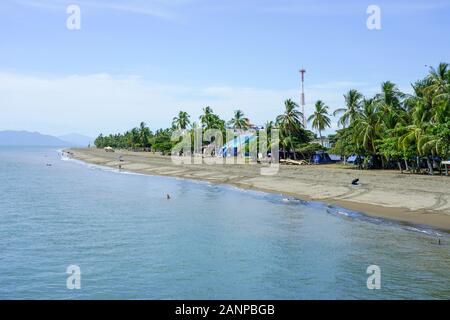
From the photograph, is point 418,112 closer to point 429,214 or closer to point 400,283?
point 429,214

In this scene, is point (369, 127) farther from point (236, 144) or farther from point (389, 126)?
point (236, 144)

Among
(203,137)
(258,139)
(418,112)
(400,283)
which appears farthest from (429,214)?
(203,137)

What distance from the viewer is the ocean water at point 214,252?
70.3ft

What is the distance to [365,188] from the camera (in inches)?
1996

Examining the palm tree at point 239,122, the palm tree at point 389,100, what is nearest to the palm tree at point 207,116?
the palm tree at point 239,122

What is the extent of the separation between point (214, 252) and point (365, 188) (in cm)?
2776

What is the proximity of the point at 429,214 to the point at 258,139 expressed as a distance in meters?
62.3

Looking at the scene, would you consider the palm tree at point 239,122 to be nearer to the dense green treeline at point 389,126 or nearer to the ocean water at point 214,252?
the dense green treeline at point 389,126

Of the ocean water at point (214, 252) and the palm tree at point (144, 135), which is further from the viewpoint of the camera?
the palm tree at point (144, 135)

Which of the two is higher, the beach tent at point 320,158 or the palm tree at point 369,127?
the palm tree at point 369,127

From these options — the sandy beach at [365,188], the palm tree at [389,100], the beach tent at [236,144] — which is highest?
the palm tree at [389,100]

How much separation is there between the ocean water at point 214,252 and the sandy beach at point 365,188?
2924mm

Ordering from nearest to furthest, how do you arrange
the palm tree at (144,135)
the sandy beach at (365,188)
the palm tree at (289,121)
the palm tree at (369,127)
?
1. the sandy beach at (365,188)
2. the palm tree at (369,127)
3. the palm tree at (289,121)
4. the palm tree at (144,135)
